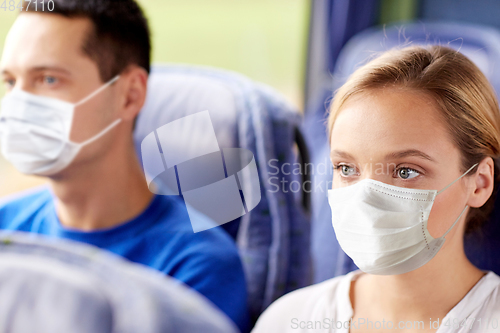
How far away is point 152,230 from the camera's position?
3.39 ft

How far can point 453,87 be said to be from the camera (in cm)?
65

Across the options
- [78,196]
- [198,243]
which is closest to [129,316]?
[198,243]

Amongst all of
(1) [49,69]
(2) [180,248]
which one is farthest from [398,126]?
(1) [49,69]

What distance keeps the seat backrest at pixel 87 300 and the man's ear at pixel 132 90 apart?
0.59 metres

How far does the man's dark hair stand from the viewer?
3.09 feet

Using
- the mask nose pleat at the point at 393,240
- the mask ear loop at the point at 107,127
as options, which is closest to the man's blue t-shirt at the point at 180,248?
the mask ear loop at the point at 107,127

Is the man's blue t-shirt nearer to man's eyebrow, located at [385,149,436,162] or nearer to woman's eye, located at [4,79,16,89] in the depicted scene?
woman's eye, located at [4,79,16,89]

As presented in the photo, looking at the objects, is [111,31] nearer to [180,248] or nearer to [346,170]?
[180,248]

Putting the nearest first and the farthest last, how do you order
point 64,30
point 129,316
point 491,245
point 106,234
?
point 129,316 < point 491,245 < point 64,30 < point 106,234

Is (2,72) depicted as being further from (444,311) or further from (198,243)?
(444,311)

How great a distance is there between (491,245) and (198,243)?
1.91ft

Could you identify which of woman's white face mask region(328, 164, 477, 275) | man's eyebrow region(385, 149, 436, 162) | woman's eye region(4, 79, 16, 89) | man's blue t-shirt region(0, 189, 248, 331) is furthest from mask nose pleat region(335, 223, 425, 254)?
woman's eye region(4, 79, 16, 89)

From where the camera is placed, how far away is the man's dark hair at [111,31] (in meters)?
0.94

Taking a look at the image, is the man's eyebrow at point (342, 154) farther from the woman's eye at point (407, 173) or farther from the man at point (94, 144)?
the man at point (94, 144)
